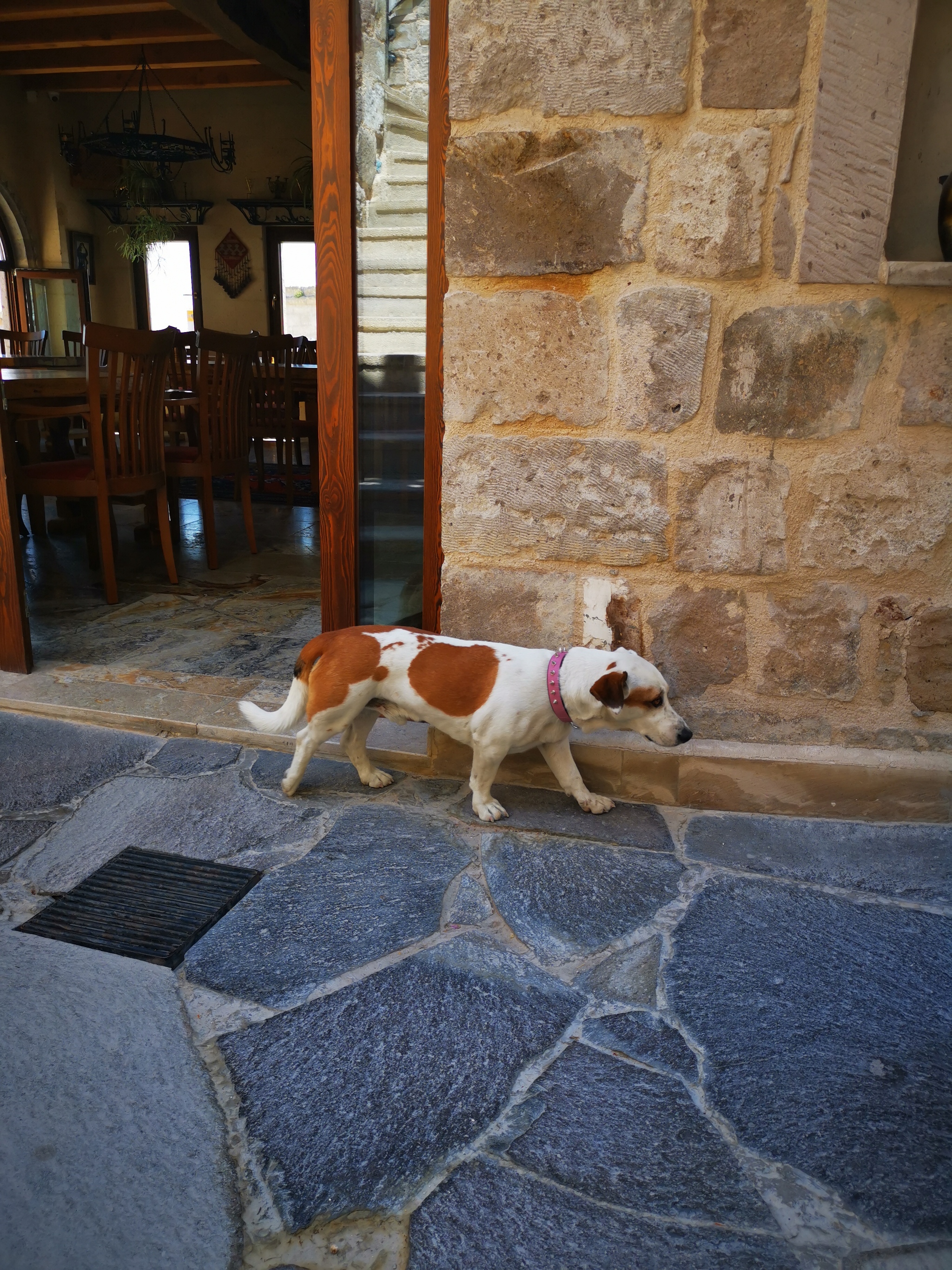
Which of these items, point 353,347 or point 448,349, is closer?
point 448,349

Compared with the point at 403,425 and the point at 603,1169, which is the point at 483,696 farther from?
the point at 603,1169

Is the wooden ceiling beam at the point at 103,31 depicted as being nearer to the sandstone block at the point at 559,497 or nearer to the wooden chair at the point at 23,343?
the wooden chair at the point at 23,343

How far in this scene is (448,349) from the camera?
2.31 m

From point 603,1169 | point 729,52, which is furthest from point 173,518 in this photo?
point 603,1169

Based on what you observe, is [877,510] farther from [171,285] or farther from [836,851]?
[171,285]

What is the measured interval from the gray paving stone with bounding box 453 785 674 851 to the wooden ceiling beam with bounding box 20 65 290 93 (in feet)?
30.6

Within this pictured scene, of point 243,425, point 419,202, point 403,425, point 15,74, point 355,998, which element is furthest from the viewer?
point 15,74

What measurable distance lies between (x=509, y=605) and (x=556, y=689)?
392 millimetres

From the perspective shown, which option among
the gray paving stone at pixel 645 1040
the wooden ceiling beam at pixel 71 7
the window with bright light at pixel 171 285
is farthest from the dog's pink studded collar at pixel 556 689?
the window with bright light at pixel 171 285

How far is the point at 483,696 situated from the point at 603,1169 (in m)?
1.11

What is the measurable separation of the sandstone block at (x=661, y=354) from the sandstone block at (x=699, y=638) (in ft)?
1.53

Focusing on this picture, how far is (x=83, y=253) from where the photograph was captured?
11227 millimetres

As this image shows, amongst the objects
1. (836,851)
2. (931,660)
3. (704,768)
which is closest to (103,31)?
(704,768)

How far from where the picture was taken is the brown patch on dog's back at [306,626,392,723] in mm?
2256
